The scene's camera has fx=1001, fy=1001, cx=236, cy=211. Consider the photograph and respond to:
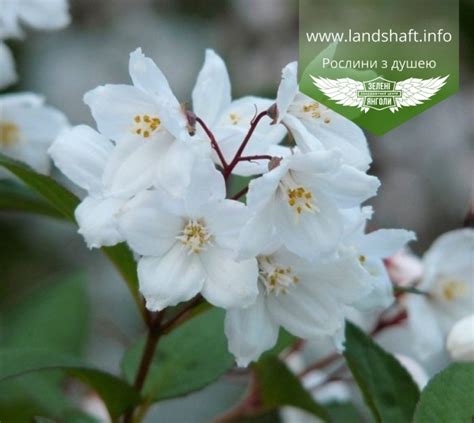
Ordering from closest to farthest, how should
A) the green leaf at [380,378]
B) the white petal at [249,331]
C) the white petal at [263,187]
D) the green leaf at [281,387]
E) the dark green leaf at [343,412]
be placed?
the white petal at [263,187], the white petal at [249,331], the green leaf at [380,378], the green leaf at [281,387], the dark green leaf at [343,412]

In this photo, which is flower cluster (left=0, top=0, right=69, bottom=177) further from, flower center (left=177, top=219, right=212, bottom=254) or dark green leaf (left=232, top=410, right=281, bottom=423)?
flower center (left=177, top=219, right=212, bottom=254)

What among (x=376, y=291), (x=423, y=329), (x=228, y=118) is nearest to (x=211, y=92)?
(x=228, y=118)

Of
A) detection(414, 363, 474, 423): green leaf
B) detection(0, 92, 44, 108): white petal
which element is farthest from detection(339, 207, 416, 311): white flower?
detection(0, 92, 44, 108): white petal

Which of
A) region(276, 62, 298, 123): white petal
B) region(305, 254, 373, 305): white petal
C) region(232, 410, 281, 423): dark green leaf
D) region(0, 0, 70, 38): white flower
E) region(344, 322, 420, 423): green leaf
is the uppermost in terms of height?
region(0, 0, 70, 38): white flower

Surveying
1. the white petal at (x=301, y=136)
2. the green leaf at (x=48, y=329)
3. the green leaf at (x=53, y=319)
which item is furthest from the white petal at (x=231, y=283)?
the green leaf at (x=53, y=319)

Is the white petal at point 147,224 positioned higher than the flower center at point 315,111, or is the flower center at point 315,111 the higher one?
the flower center at point 315,111

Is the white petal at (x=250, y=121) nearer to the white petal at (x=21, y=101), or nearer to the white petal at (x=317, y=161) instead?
the white petal at (x=317, y=161)

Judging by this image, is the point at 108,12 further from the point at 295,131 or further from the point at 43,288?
the point at 295,131
